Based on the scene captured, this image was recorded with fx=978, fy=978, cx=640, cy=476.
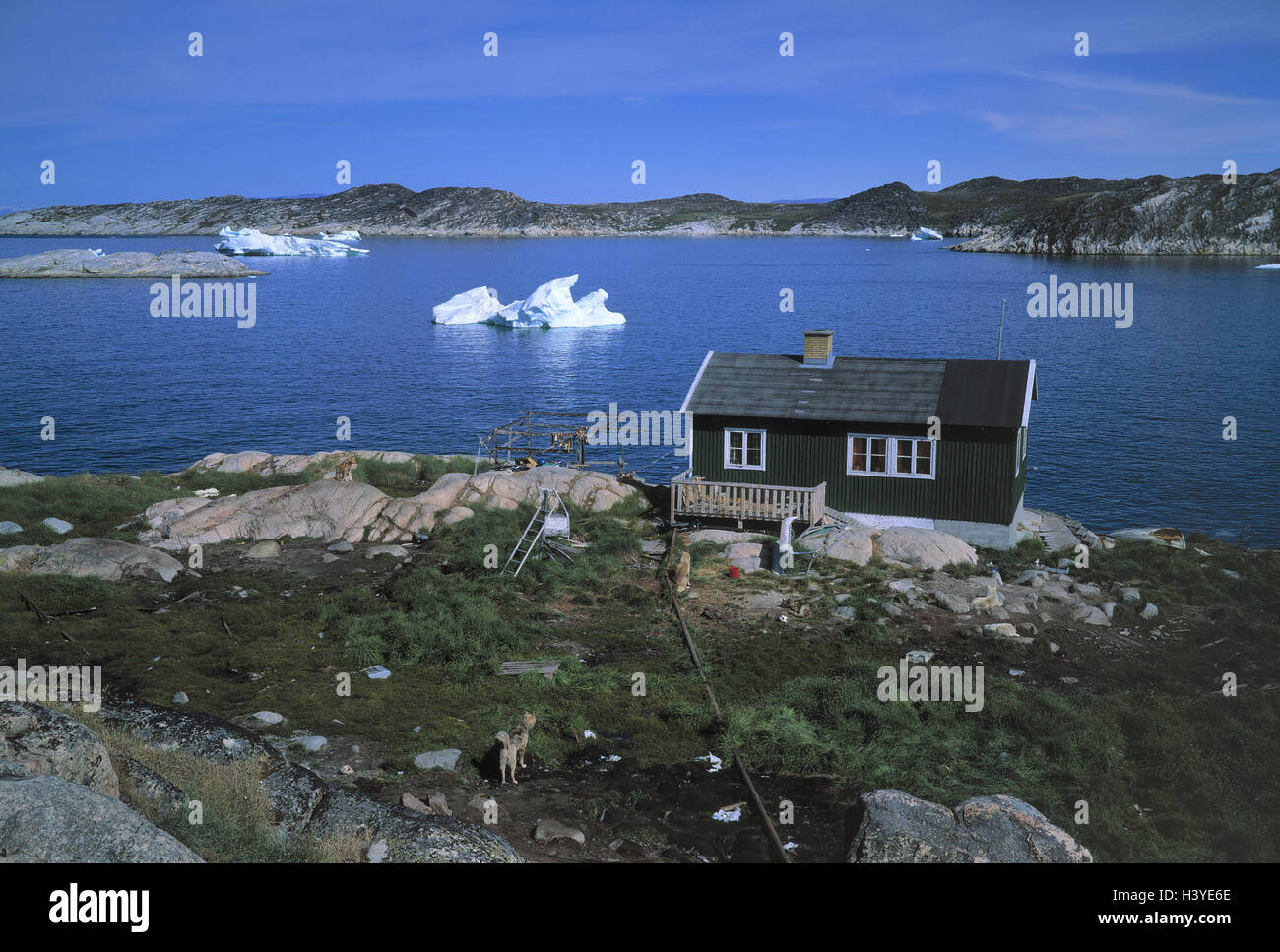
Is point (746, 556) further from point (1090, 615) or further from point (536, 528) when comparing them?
point (1090, 615)

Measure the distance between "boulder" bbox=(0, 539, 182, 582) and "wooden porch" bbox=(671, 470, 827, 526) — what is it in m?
12.8

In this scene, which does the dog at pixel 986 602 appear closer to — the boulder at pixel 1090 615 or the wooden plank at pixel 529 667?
the boulder at pixel 1090 615

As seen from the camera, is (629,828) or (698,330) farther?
(698,330)

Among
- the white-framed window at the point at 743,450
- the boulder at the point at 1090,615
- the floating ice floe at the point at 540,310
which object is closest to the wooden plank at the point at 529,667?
the white-framed window at the point at 743,450

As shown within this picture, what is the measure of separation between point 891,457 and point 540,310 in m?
62.8

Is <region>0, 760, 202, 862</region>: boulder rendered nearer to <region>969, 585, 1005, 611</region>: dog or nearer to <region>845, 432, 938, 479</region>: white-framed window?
<region>969, 585, 1005, 611</region>: dog

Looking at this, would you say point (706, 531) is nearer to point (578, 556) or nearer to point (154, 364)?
point (578, 556)

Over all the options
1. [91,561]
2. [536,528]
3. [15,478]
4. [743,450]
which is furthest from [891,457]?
[15,478]

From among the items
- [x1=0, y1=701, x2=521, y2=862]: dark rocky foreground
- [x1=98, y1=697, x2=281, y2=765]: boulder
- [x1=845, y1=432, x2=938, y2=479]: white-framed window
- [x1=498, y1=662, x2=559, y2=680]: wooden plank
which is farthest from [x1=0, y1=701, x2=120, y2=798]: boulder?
[x1=845, y1=432, x2=938, y2=479]: white-framed window

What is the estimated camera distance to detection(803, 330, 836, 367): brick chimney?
28.3 meters

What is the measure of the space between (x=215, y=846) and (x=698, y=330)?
84.4 meters

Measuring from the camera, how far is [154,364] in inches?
2854

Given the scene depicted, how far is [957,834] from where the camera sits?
35.7 ft
